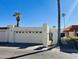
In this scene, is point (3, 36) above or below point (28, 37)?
above

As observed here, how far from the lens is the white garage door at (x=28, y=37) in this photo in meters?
25.7

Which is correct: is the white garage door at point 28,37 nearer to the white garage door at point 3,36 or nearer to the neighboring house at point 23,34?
the neighboring house at point 23,34

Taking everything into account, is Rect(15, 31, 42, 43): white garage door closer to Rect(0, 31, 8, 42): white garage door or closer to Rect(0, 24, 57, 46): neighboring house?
Rect(0, 24, 57, 46): neighboring house

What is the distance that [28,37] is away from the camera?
26.3 m

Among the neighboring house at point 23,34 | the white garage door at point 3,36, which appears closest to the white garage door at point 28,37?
the neighboring house at point 23,34

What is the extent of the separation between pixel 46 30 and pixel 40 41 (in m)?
2.47

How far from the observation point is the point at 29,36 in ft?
86.1

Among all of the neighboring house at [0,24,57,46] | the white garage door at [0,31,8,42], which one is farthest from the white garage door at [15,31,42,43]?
the white garage door at [0,31,8,42]

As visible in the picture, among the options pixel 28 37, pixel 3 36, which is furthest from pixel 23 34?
pixel 3 36

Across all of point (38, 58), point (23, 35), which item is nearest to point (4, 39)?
point (23, 35)

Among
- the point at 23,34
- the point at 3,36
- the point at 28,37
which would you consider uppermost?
the point at 23,34

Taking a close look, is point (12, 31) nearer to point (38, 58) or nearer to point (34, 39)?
point (34, 39)

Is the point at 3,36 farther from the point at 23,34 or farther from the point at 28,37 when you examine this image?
the point at 28,37

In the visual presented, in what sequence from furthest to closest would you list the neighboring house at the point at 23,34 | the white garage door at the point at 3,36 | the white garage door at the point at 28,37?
the white garage door at the point at 3,36 < the white garage door at the point at 28,37 < the neighboring house at the point at 23,34
